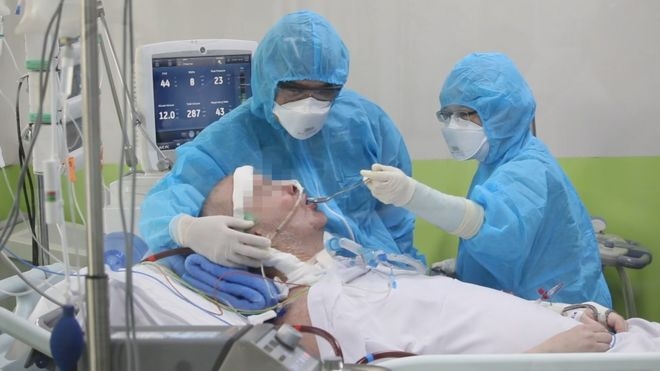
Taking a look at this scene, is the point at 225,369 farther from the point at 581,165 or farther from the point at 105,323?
the point at 581,165

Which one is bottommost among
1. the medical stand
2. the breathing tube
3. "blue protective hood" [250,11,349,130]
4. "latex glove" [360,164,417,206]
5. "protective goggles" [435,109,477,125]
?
the medical stand

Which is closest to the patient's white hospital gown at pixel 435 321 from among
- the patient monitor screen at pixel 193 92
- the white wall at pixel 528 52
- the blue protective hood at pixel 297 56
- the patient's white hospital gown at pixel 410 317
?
the patient's white hospital gown at pixel 410 317

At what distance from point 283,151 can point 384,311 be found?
0.54m

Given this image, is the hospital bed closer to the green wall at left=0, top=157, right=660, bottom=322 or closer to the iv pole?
the iv pole

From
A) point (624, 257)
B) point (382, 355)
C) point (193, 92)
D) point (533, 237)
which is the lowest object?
point (624, 257)

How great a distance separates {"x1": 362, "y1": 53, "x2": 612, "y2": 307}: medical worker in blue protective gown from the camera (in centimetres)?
163

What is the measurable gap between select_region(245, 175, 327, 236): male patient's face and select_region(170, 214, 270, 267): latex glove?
0.04 meters

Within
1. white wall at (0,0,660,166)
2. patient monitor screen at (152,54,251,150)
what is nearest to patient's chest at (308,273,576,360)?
patient monitor screen at (152,54,251,150)

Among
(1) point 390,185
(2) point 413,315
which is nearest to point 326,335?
(2) point 413,315

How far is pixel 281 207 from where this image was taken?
1.62 metres

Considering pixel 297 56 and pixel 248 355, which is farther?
pixel 297 56

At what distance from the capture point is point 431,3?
235 centimetres

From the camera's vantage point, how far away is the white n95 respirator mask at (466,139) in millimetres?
1863

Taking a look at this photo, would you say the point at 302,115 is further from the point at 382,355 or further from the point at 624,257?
the point at 624,257
